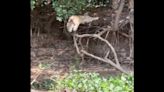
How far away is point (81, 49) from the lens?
165 inches

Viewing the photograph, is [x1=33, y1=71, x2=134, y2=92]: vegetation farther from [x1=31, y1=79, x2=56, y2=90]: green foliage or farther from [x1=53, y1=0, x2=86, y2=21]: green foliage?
[x1=53, y1=0, x2=86, y2=21]: green foliage

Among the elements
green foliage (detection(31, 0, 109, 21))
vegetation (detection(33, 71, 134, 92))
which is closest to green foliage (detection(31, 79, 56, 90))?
vegetation (detection(33, 71, 134, 92))

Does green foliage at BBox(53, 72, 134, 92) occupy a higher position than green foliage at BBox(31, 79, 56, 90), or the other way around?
green foliage at BBox(53, 72, 134, 92)

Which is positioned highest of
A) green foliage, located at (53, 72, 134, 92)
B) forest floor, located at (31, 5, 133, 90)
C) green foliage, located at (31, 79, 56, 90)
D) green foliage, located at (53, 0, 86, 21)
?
green foliage, located at (53, 0, 86, 21)

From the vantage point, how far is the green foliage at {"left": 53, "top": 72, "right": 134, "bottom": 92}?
3547mm

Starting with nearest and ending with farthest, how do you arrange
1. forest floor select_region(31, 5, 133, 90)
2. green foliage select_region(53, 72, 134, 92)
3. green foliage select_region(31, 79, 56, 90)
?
1. green foliage select_region(53, 72, 134, 92)
2. green foliage select_region(31, 79, 56, 90)
3. forest floor select_region(31, 5, 133, 90)

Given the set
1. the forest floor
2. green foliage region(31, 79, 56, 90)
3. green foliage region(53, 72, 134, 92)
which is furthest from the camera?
the forest floor

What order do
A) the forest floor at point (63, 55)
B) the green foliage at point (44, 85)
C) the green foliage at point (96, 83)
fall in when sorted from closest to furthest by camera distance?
the green foliage at point (96, 83) → the green foliage at point (44, 85) → the forest floor at point (63, 55)

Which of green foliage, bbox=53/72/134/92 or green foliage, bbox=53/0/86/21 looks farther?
green foliage, bbox=53/0/86/21

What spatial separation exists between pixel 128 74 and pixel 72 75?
588mm

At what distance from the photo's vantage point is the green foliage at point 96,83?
355cm

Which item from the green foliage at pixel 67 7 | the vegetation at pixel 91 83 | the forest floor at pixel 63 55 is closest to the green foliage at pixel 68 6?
the green foliage at pixel 67 7

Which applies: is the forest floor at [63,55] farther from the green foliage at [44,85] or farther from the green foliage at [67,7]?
the green foliage at [67,7]
